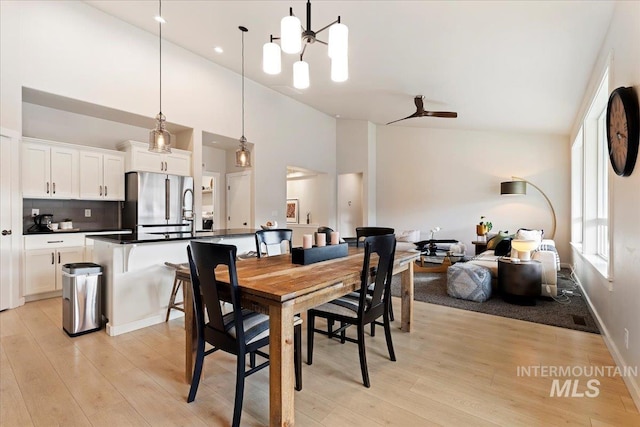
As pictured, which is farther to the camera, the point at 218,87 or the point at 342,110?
the point at 342,110

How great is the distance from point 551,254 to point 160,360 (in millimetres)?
4514

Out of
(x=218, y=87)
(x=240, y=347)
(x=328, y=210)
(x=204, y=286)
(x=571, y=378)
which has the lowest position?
(x=571, y=378)

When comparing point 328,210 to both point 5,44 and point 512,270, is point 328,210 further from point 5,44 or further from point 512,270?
point 5,44

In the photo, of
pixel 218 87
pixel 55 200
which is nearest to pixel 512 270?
pixel 218 87

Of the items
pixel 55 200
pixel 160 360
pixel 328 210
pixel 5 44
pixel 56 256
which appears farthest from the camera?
pixel 328 210

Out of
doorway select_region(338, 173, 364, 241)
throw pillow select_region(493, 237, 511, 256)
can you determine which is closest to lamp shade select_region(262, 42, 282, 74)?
throw pillow select_region(493, 237, 511, 256)

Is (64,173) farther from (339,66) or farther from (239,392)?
(239,392)

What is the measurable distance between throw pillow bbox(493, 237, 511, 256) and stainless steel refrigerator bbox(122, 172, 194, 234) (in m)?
5.18

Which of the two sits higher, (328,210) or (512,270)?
(328,210)

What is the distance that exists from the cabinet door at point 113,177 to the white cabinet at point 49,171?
366mm

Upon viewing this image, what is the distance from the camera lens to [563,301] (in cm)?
376

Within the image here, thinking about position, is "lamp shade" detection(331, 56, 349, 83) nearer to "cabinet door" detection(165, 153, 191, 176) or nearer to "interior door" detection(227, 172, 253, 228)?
"cabinet door" detection(165, 153, 191, 176)

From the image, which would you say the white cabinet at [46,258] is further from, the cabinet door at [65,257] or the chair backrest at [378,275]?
the chair backrest at [378,275]

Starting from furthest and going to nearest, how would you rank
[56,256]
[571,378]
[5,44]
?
[56,256] → [5,44] → [571,378]
